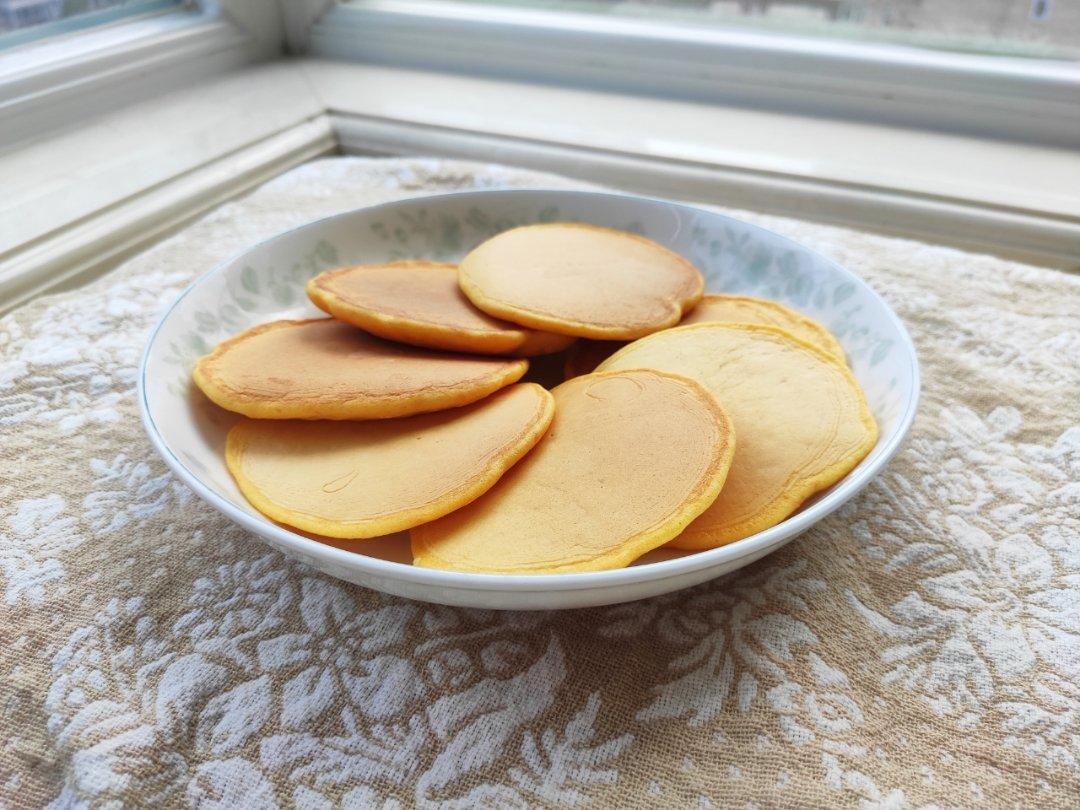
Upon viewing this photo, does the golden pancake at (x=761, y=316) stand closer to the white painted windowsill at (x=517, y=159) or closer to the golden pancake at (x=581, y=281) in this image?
the golden pancake at (x=581, y=281)

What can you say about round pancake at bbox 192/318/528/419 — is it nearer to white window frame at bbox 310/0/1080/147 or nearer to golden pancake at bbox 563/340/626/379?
golden pancake at bbox 563/340/626/379

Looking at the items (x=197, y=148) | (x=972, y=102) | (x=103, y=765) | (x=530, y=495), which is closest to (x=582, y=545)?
(x=530, y=495)

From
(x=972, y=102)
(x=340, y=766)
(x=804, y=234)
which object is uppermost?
(x=972, y=102)

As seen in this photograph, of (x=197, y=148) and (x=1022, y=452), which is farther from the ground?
(x=197, y=148)

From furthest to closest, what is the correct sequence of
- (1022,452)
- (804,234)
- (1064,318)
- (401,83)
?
(401,83), (804,234), (1064,318), (1022,452)

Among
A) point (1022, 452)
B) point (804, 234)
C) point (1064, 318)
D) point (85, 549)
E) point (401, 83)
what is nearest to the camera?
point (85, 549)

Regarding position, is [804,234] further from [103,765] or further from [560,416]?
[103,765]

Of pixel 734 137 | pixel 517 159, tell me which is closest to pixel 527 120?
pixel 517 159
